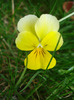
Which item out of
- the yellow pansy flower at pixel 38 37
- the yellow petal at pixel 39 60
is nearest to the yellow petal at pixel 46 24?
the yellow pansy flower at pixel 38 37

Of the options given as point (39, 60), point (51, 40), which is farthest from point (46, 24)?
point (39, 60)

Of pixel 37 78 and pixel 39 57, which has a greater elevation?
pixel 39 57

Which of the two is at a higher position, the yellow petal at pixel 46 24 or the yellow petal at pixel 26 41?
the yellow petal at pixel 46 24

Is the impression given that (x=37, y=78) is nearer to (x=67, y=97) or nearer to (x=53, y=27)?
(x=67, y=97)

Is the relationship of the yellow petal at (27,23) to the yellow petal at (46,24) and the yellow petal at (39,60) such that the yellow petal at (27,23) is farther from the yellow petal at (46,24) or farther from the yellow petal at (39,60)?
the yellow petal at (39,60)

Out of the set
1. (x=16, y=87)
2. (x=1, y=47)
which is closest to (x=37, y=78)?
(x=16, y=87)

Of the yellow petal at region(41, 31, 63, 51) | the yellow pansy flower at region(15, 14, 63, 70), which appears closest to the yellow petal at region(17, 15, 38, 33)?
the yellow pansy flower at region(15, 14, 63, 70)

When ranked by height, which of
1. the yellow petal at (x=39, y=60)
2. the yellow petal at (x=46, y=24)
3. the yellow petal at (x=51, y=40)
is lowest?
the yellow petal at (x=39, y=60)
